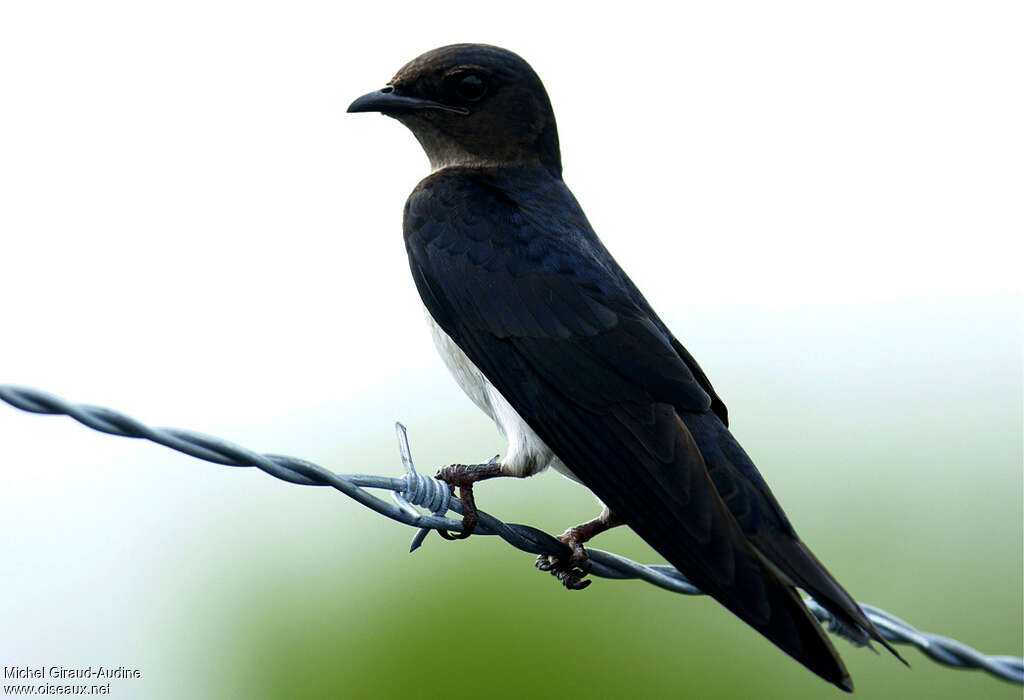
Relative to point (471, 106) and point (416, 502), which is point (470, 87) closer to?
point (471, 106)

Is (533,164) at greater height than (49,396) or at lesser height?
greater

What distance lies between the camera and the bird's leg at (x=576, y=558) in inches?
154

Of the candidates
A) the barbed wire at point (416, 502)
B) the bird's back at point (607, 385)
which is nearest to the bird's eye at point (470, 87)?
the bird's back at point (607, 385)

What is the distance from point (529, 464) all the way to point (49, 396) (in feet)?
6.70

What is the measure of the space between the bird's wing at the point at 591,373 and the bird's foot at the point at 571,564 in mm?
415

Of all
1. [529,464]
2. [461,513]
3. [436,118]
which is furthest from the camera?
[436,118]

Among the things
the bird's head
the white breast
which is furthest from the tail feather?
the bird's head

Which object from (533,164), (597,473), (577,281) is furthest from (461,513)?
(533,164)

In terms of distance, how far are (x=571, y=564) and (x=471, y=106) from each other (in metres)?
2.12

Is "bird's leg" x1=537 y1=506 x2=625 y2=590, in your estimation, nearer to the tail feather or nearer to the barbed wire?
the barbed wire

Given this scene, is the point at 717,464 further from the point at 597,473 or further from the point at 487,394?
the point at 487,394

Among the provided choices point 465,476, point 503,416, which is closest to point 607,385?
point 503,416

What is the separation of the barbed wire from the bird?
4.0 inches

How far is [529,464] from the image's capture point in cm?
399
